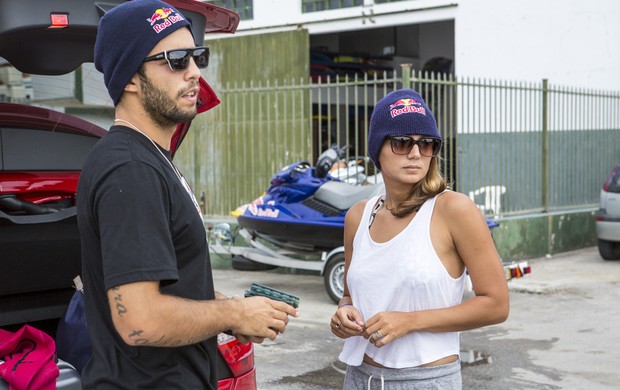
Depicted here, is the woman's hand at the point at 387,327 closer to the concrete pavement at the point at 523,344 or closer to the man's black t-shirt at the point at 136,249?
the man's black t-shirt at the point at 136,249

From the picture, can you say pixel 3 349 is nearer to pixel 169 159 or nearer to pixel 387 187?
pixel 169 159

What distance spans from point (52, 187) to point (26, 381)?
1041 mm

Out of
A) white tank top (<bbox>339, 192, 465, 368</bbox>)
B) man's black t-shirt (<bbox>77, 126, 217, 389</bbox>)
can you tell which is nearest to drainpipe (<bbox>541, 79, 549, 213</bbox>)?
white tank top (<bbox>339, 192, 465, 368</bbox>)

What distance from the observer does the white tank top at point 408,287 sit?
255 centimetres

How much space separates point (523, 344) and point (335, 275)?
7.55ft

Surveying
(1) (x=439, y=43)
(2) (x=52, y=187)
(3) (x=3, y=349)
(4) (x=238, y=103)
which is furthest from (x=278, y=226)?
(1) (x=439, y=43)

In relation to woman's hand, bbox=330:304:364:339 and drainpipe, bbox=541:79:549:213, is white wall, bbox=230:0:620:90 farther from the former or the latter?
woman's hand, bbox=330:304:364:339

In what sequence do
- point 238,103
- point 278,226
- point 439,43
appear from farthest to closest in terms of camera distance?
point 439,43
point 238,103
point 278,226

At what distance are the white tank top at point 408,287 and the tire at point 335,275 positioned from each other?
5.79 m

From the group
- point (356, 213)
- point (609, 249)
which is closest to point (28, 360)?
point (356, 213)

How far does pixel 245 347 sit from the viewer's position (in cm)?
315

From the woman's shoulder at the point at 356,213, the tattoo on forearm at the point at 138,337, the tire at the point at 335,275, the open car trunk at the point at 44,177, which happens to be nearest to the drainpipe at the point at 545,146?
the tire at the point at 335,275

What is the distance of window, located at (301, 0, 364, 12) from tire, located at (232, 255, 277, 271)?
18.4ft

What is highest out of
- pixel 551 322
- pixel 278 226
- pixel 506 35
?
pixel 506 35
